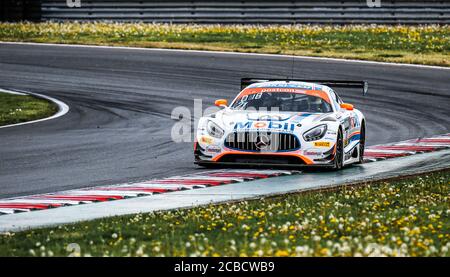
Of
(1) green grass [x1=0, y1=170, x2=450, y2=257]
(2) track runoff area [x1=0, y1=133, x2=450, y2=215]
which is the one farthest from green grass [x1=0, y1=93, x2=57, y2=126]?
(1) green grass [x1=0, y1=170, x2=450, y2=257]

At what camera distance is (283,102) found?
17.2 m

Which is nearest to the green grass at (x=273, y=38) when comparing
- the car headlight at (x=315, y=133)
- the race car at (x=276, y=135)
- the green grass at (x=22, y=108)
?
the green grass at (x=22, y=108)

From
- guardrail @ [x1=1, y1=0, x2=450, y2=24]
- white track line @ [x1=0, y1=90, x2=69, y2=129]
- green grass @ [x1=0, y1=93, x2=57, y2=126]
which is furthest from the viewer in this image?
guardrail @ [x1=1, y1=0, x2=450, y2=24]

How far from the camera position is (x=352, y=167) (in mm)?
17188

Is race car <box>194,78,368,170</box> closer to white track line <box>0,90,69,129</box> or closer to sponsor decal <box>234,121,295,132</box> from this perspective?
sponsor decal <box>234,121,295,132</box>

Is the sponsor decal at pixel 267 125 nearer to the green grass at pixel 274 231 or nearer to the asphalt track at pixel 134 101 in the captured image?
the asphalt track at pixel 134 101

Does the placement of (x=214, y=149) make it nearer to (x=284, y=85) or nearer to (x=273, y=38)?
(x=284, y=85)

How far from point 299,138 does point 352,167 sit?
142 cm

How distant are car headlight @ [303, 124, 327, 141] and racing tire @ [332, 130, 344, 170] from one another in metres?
0.31

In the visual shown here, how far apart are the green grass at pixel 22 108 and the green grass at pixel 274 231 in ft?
33.6

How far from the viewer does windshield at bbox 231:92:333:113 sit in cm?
1706

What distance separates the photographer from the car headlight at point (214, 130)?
53.5 feet

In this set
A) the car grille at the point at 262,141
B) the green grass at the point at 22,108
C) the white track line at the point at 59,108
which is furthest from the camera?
the green grass at the point at 22,108

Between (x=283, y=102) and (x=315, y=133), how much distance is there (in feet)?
3.62
